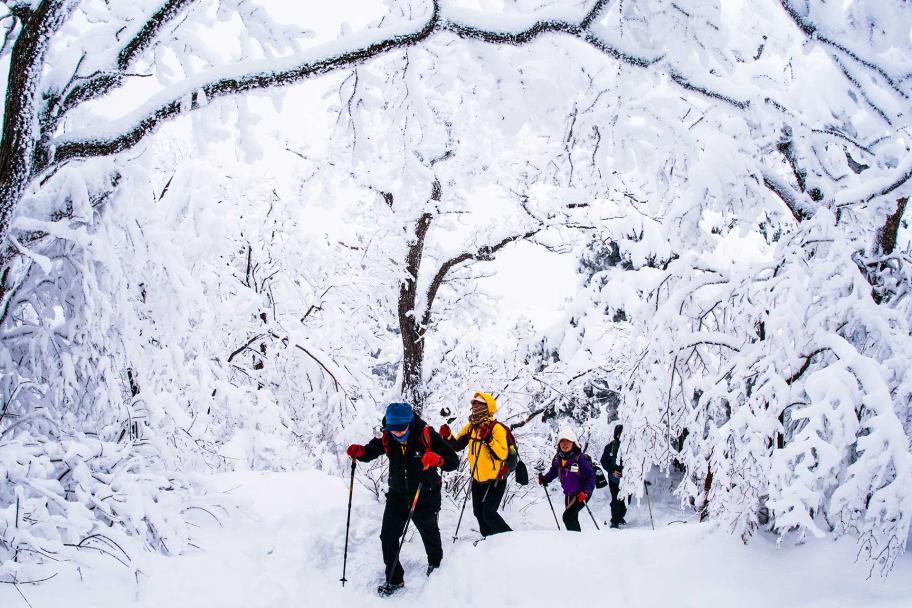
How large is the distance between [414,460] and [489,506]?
1169 millimetres

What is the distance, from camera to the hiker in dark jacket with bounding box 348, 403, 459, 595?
192 inches

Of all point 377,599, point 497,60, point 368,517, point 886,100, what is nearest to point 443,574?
point 377,599

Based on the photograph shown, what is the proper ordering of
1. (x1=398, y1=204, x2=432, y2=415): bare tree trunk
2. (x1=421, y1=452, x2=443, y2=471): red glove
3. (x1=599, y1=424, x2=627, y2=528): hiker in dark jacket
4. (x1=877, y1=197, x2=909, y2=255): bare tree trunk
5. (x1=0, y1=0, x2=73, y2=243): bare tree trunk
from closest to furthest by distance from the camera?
(x1=0, y1=0, x2=73, y2=243): bare tree trunk < (x1=877, y1=197, x2=909, y2=255): bare tree trunk < (x1=421, y1=452, x2=443, y2=471): red glove < (x1=599, y1=424, x2=627, y2=528): hiker in dark jacket < (x1=398, y1=204, x2=432, y2=415): bare tree trunk

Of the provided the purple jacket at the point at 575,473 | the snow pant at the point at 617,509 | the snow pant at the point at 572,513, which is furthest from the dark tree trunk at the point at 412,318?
the snow pant at the point at 572,513

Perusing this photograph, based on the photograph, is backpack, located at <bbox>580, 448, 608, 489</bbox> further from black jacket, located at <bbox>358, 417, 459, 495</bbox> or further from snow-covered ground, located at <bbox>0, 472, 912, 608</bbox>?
black jacket, located at <bbox>358, 417, 459, 495</bbox>

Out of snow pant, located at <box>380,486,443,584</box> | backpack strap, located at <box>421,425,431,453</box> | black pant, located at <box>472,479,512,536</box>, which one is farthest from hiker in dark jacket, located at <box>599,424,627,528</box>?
backpack strap, located at <box>421,425,431,453</box>

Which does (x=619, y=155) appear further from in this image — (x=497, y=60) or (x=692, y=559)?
(x=692, y=559)

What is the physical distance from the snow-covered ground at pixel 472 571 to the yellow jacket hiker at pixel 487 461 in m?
0.36

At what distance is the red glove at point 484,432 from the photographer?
219 inches

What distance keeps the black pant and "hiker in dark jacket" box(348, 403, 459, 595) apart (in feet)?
2.31

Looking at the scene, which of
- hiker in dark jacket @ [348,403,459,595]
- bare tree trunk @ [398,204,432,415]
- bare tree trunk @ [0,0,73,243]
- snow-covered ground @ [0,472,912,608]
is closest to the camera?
bare tree trunk @ [0,0,73,243]

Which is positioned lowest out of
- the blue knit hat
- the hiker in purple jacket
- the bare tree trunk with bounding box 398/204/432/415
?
the hiker in purple jacket

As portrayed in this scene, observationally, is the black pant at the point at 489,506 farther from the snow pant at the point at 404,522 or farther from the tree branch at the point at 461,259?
the tree branch at the point at 461,259

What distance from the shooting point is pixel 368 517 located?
5.75 m
